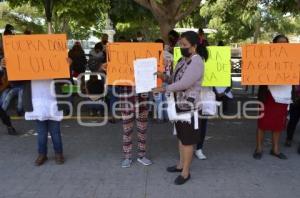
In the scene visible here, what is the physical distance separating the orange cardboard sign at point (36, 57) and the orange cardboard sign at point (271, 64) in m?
A: 2.20

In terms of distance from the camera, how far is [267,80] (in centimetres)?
552

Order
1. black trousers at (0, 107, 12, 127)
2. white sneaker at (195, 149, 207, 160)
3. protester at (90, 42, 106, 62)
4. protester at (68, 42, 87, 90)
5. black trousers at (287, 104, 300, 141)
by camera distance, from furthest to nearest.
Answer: protester at (68, 42, 87, 90) < protester at (90, 42, 106, 62) < black trousers at (0, 107, 12, 127) < black trousers at (287, 104, 300, 141) < white sneaker at (195, 149, 207, 160)

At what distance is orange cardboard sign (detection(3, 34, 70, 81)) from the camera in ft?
17.4

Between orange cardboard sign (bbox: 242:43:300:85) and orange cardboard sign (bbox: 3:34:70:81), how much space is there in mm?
2202

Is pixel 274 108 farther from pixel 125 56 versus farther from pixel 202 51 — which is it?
pixel 125 56

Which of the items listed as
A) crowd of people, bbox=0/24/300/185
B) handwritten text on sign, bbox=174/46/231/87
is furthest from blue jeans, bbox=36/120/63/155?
handwritten text on sign, bbox=174/46/231/87

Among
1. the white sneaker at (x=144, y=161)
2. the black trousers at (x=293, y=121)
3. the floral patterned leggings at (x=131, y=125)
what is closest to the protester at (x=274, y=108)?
the black trousers at (x=293, y=121)

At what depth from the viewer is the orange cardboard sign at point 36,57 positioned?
530cm

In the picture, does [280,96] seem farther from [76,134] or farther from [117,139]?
[76,134]

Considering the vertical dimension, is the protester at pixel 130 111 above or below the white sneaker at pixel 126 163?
above

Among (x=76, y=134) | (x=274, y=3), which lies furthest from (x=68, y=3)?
(x=76, y=134)

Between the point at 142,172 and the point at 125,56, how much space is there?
4.57ft

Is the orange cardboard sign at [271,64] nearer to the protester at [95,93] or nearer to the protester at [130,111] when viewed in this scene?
the protester at [130,111]

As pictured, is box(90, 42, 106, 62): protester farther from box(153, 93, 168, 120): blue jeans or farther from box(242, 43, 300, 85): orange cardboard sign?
box(242, 43, 300, 85): orange cardboard sign
